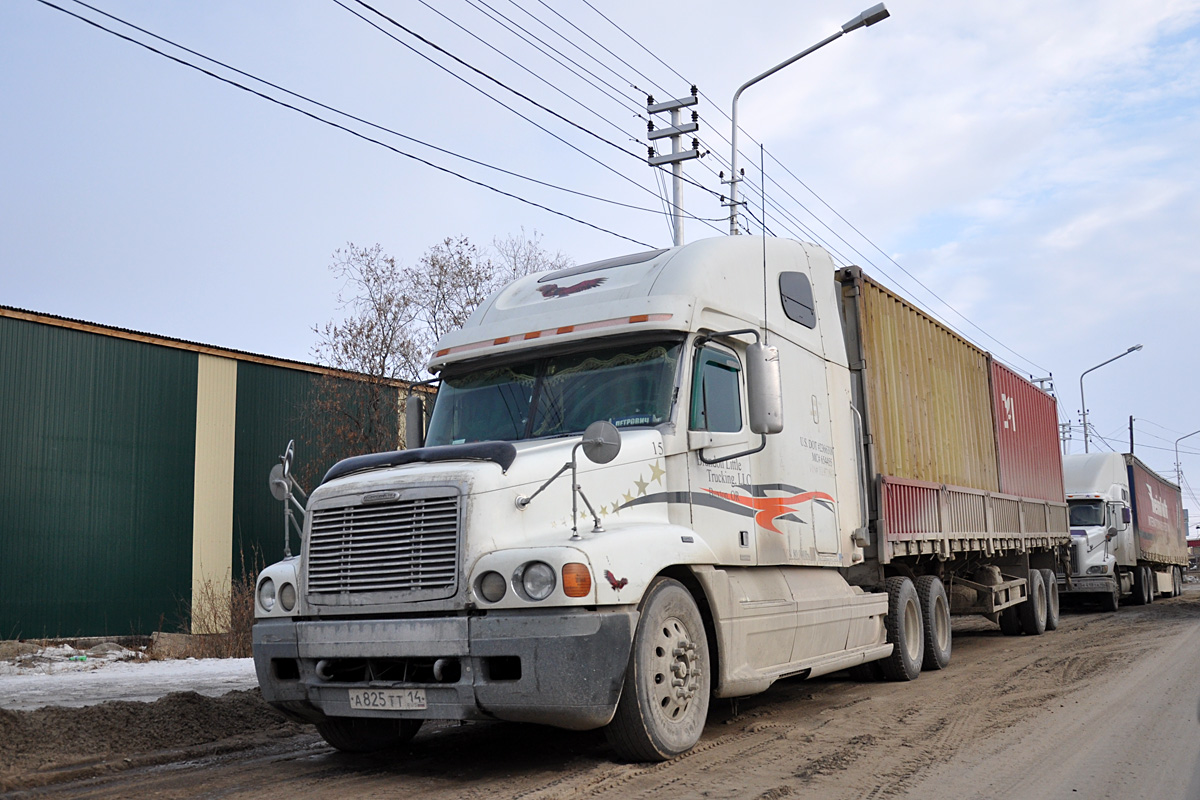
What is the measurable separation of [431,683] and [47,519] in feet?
52.1

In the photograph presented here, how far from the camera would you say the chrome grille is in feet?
19.0

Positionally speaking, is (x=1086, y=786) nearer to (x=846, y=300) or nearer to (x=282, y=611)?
(x=282, y=611)

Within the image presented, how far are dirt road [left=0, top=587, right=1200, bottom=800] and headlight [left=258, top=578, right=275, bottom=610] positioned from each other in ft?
3.29

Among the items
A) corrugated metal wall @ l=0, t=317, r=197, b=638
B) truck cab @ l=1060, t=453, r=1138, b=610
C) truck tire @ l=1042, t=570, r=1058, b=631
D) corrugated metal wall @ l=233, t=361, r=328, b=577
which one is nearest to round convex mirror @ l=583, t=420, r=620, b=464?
truck tire @ l=1042, t=570, r=1058, b=631

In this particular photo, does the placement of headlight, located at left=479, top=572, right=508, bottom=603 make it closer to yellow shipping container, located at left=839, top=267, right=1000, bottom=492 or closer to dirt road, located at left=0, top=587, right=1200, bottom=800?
dirt road, located at left=0, top=587, right=1200, bottom=800

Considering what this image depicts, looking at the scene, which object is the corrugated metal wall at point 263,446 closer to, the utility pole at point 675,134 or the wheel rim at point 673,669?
the utility pole at point 675,134

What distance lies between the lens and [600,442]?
5.69 m

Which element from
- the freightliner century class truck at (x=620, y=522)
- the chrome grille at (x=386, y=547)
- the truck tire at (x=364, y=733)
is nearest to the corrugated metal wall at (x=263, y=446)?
the freightliner century class truck at (x=620, y=522)

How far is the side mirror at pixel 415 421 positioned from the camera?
858 centimetres

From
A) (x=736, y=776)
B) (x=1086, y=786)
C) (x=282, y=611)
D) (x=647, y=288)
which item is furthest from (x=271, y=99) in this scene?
(x=1086, y=786)

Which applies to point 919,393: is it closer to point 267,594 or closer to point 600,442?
point 600,442

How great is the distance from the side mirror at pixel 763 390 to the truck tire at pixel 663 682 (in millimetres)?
1336

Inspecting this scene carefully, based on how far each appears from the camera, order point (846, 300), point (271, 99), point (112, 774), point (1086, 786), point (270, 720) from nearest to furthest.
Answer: point (1086, 786) → point (112, 774) → point (270, 720) → point (846, 300) → point (271, 99)

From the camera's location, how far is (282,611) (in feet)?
21.1
